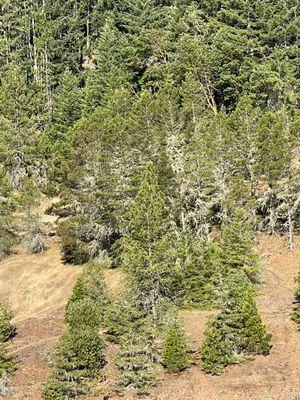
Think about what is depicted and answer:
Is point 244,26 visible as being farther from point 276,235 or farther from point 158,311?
point 158,311

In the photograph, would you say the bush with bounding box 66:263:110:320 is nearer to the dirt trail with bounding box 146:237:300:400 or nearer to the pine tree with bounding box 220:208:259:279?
the dirt trail with bounding box 146:237:300:400

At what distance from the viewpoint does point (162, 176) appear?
141ft

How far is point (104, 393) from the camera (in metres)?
28.0

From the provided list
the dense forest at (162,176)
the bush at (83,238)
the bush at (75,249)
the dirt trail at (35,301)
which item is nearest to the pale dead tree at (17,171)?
the dense forest at (162,176)

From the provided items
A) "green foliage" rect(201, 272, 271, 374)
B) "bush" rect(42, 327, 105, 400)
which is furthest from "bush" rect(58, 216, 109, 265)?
"green foliage" rect(201, 272, 271, 374)

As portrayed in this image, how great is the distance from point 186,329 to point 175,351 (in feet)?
16.0

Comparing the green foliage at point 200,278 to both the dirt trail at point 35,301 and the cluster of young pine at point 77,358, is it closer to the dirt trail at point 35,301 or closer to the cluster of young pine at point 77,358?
the cluster of young pine at point 77,358

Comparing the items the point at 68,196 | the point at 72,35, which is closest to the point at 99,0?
the point at 72,35

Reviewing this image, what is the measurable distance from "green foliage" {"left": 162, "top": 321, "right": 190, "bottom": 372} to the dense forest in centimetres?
7

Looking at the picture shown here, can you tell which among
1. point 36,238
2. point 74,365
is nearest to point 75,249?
point 36,238

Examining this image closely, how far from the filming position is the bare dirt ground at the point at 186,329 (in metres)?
26.4

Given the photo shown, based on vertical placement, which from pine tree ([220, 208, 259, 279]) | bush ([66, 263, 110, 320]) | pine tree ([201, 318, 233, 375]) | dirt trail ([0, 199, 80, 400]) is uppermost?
pine tree ([220, 208, 259, 279])

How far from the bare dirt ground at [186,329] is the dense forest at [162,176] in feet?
2.78

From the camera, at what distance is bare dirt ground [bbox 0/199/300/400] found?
2641 cm
